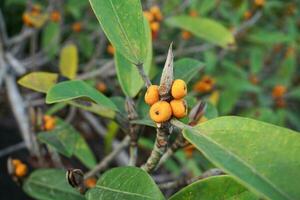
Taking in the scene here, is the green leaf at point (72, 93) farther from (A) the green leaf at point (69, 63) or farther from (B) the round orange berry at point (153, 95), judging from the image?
(A) the green leaf at point (69, 63)

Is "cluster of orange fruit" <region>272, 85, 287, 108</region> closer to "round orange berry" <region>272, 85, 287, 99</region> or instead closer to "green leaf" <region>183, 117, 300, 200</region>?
"round orange berry" <region>272, 85, 287, 99</region>

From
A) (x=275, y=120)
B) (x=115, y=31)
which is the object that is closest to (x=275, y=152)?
(x=115, y=31)

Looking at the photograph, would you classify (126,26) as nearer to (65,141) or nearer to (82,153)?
(65,141)

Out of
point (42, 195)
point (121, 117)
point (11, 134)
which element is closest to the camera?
point (121, 117)

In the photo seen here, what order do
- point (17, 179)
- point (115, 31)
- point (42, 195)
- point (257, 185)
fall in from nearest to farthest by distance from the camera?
point (257, 185) → point (115, 31) → point (42, 195) → point (17, 179)

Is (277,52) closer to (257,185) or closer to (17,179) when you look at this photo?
(17,179)

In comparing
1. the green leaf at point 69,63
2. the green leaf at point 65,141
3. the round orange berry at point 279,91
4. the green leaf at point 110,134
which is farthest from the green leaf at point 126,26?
the round orange berry at point 279,91
